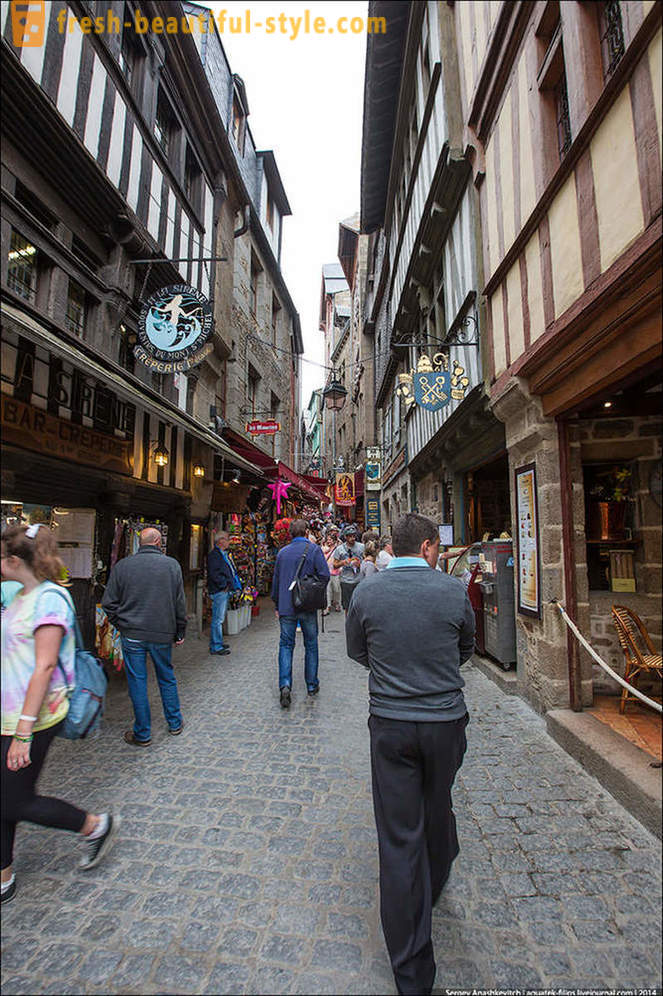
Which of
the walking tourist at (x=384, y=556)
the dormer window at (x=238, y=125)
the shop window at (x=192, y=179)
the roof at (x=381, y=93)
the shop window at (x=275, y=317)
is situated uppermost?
the dormer window at (x=238, y=125)

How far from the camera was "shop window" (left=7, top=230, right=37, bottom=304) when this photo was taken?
486 centimetres

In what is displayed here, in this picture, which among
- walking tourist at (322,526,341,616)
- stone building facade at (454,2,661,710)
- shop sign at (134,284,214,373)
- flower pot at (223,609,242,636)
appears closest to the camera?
stone building facade at (454,2,661,710)

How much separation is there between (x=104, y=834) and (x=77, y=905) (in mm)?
283

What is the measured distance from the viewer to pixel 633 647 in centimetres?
356

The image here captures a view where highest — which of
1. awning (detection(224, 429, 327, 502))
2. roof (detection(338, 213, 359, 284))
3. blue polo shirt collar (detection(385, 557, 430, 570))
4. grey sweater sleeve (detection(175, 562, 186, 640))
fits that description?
roof (detection(338, 213, 359, 284))

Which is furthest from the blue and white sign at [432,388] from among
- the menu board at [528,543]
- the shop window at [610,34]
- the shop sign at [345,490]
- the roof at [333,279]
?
the roof at [333,279]

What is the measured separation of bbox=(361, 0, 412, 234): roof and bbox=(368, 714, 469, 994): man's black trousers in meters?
13.0

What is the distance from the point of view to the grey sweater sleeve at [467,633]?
1.90 metres

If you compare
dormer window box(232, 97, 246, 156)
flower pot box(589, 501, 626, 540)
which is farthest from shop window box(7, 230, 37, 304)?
dormer window box(232, 97, 246, 156)

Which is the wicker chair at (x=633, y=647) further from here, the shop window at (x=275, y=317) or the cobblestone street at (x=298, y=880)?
the shop window at (x=275, y=317)

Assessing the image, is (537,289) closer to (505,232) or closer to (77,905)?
(505,232)

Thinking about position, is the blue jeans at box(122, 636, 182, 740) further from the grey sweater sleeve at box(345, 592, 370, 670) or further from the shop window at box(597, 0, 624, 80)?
the shop window at box(597, 0, 624, 80)

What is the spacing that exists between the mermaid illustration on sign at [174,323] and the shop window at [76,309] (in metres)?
0.89

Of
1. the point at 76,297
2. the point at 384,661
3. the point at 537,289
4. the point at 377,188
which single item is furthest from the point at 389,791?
the point at 377,188
